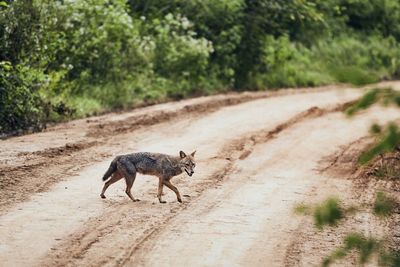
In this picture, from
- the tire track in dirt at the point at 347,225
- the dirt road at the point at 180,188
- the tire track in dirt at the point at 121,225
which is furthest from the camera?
the tire track in dirt at the point at 347,225

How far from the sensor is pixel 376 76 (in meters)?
4.79

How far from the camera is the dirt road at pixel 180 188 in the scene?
9547 mm

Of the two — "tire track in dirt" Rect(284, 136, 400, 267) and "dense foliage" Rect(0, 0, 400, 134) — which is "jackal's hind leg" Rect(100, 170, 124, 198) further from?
"dense foliage" Rect(0, 0, 400, 134)

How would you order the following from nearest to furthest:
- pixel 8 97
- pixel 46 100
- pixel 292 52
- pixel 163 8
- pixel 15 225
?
pixel 15 225 < pixel 8 97 < pixel 46 100 < pixel 163 8 < pixel 292 52

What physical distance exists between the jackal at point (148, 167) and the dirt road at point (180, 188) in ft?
0.92

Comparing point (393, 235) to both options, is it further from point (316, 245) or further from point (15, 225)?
point (15, 225)

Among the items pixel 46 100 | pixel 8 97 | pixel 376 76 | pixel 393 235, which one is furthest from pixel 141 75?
pixel 376 76

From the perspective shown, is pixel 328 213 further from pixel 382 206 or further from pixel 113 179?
pixel 113 179

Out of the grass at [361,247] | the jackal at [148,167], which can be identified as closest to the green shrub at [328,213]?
the grass at [361,247]

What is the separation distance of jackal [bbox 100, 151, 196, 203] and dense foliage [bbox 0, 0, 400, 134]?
6001 millimetres

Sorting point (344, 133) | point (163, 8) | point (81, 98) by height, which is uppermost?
point (163, 8)

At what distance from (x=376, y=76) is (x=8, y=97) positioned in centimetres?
1351

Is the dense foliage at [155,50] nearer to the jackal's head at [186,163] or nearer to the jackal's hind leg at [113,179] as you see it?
the jackal's hind leg at [113,179]

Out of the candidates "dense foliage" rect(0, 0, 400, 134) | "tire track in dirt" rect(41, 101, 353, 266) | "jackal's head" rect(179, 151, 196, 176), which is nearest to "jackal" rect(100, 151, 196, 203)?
"jackal's head" rect(179, 151, 196, 176)
